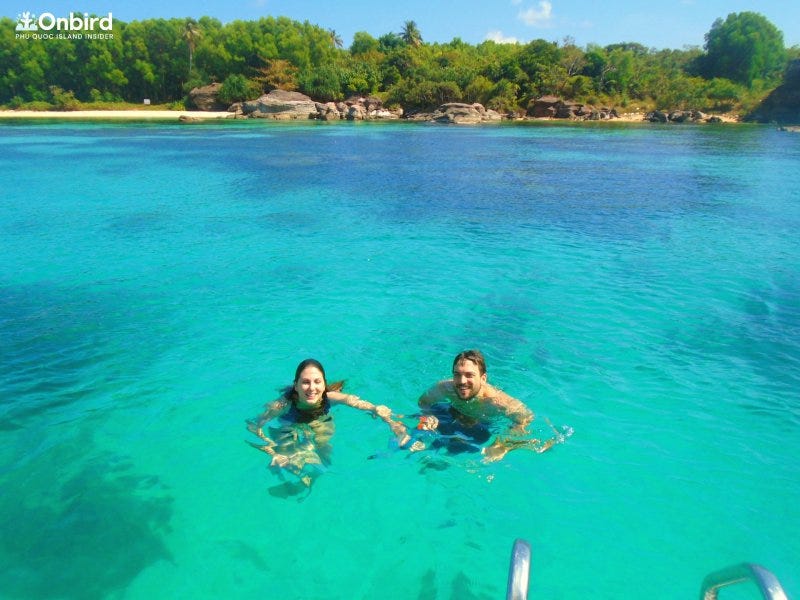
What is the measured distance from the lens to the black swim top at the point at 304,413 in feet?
20.1

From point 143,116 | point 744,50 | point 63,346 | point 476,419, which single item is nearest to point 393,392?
point 476,419

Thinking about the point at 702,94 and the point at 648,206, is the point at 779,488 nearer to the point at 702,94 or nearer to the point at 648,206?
the point at 648,206

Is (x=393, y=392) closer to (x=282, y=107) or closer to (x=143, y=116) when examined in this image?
(x=282, y=107)

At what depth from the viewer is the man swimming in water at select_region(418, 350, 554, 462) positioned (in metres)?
5.97

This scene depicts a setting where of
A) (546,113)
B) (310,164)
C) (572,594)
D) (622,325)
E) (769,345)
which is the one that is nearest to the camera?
(572,594)

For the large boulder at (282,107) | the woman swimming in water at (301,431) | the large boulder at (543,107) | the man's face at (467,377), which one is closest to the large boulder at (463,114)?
the large boulder at (543,107)

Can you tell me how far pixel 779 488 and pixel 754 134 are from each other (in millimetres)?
56437

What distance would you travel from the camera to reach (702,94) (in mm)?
76750

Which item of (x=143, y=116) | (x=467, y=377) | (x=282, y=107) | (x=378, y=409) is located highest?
(x=282, y=107)

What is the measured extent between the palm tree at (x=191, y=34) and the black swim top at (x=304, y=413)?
92813 mm

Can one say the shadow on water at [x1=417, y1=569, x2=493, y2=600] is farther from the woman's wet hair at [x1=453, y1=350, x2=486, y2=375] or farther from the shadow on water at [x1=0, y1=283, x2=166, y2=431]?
the shadow on water at [x1=0, y1=283, x2=166, y2=431]

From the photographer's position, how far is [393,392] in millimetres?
7535

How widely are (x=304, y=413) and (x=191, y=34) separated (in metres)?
96.0

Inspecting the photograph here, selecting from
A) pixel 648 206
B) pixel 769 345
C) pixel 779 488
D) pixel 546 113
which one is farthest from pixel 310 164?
pixel 546 113
